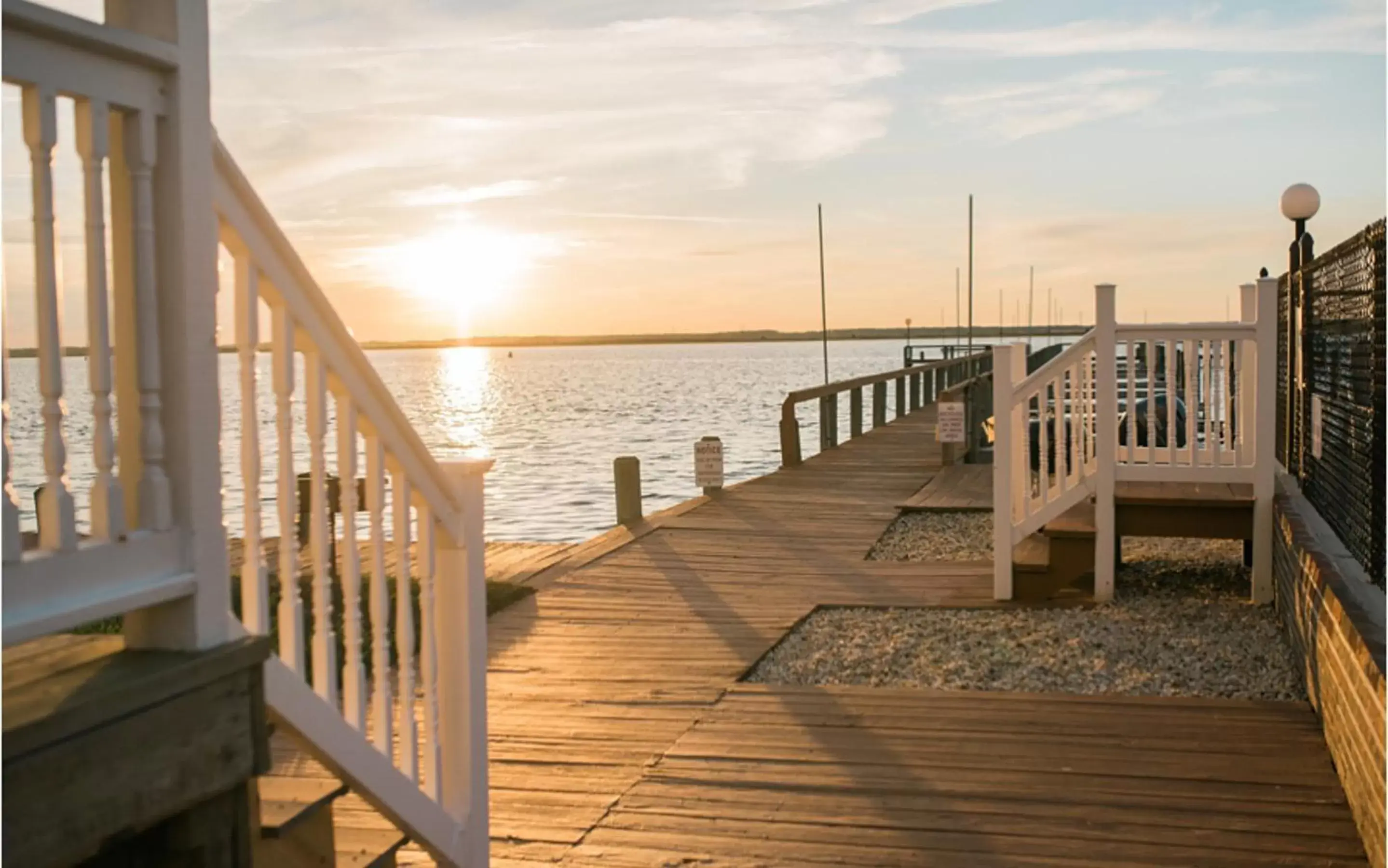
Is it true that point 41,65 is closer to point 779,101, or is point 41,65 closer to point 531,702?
point 531,702

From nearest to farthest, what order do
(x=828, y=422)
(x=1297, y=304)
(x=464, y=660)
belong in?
(x=464, y=660)
(x=1297, y=304)
(x=828, y=422)

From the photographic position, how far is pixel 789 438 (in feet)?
47.1

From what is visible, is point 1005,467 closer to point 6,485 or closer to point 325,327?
point 325,327

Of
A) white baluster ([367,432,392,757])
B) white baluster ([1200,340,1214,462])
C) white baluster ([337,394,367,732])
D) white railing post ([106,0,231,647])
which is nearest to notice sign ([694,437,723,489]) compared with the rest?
white baluster ([1200,340,1214,462])

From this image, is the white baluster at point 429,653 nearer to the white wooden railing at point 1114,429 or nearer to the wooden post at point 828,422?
the white wooden railing at point 1114,429

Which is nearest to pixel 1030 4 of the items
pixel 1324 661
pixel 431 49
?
pixel 1324 661

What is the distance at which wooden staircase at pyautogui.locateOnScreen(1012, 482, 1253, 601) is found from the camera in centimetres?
714

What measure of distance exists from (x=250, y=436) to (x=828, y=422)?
14.2 m

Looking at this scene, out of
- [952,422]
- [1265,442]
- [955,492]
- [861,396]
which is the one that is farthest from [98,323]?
→ [861,396]

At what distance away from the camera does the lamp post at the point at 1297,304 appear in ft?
24.2

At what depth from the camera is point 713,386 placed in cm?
7994

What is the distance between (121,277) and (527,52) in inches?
472

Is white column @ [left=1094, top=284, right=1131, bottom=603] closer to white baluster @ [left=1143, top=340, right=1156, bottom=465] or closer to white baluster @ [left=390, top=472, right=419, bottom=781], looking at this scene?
white baluster @ [left=1143, top=340, right=1156, bottom=465]

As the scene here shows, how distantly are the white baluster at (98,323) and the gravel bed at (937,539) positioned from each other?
6.99m
